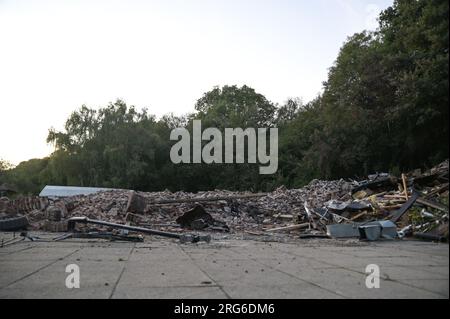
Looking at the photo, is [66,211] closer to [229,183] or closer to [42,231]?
[42,231]

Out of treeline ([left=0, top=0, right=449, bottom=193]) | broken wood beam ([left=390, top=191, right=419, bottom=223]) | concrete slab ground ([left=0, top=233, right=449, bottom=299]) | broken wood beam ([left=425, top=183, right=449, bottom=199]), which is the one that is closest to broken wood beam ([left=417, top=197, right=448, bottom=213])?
broken wood beam ([left=390, top=191, right=419, bottom=223])

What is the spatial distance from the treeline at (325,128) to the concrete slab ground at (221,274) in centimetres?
790

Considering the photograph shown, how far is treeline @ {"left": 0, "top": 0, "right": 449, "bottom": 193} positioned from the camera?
20844mm

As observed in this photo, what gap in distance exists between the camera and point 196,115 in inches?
1948

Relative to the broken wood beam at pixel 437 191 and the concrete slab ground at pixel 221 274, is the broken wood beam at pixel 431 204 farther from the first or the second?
the concrete slab ground at pixel 221 274

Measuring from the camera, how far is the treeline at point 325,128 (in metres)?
20.8

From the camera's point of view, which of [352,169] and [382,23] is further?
[382,23]

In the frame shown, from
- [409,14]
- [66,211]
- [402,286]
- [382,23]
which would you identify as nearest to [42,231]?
[66,211]

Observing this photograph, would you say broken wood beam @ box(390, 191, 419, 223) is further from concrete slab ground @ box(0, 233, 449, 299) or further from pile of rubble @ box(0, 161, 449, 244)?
concrete slab ground @ box(0, 233, 449, 299)

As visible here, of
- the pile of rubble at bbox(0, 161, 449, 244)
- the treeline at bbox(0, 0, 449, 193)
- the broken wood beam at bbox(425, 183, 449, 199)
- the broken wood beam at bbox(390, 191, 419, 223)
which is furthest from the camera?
the treeline at bbox(0, 0, 449, 193)

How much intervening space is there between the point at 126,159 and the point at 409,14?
26517 millimetres

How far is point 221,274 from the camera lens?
163 inches

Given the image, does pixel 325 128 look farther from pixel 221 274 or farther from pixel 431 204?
pixel 221 274

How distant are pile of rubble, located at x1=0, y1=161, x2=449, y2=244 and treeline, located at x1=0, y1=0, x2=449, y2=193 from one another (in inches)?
95.7
